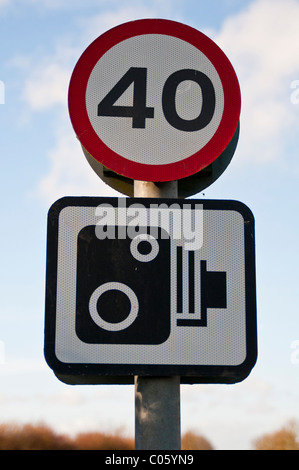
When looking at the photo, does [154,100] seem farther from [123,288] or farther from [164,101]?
[123,288]

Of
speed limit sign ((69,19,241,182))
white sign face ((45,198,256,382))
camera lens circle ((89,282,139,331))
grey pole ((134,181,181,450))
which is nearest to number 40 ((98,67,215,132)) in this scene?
speed limit sign ((69,19,241,182))

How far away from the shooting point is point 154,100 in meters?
1.61

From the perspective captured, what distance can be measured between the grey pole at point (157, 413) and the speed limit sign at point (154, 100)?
46cm

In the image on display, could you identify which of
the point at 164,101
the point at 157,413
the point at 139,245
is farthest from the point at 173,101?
the point at 157,413

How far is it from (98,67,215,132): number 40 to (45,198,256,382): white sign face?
0.21 metres

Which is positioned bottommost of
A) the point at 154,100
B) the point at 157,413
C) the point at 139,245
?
the point at 157,413

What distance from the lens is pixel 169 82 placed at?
5.36 feet

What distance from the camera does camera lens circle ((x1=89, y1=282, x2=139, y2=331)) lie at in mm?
1415

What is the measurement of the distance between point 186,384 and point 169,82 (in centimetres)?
71

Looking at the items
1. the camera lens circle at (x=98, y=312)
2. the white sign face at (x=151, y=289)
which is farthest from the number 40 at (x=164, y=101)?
the camera lens circle at (x=98, y=312)

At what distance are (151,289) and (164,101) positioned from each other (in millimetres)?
463

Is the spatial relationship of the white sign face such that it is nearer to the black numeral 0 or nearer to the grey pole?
the grey pole
